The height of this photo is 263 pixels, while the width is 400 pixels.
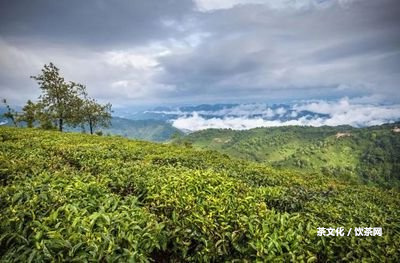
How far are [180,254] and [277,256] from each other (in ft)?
7.04

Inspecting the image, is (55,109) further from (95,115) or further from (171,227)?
(171,227)

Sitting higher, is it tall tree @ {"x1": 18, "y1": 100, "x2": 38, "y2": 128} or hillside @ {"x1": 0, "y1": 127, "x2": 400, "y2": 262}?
tall tree @ {"x1": 18, "y1": 100, "x2": 38, "y2": 128}

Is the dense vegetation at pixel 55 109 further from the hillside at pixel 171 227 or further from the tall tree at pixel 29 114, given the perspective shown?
the hillside at pixel 171 227

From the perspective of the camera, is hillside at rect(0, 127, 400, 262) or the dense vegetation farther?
the dense vegetation

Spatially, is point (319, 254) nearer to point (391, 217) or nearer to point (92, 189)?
point (391, 217)

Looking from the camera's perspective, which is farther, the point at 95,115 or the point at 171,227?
the point at 95,115

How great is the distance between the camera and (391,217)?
7.80 meters

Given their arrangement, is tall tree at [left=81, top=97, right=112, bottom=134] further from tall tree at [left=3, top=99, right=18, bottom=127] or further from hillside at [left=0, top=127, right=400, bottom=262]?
hillside at [left=0, top=127, right=400, bottom=262]

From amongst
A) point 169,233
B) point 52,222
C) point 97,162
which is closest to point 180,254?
point 169,233
